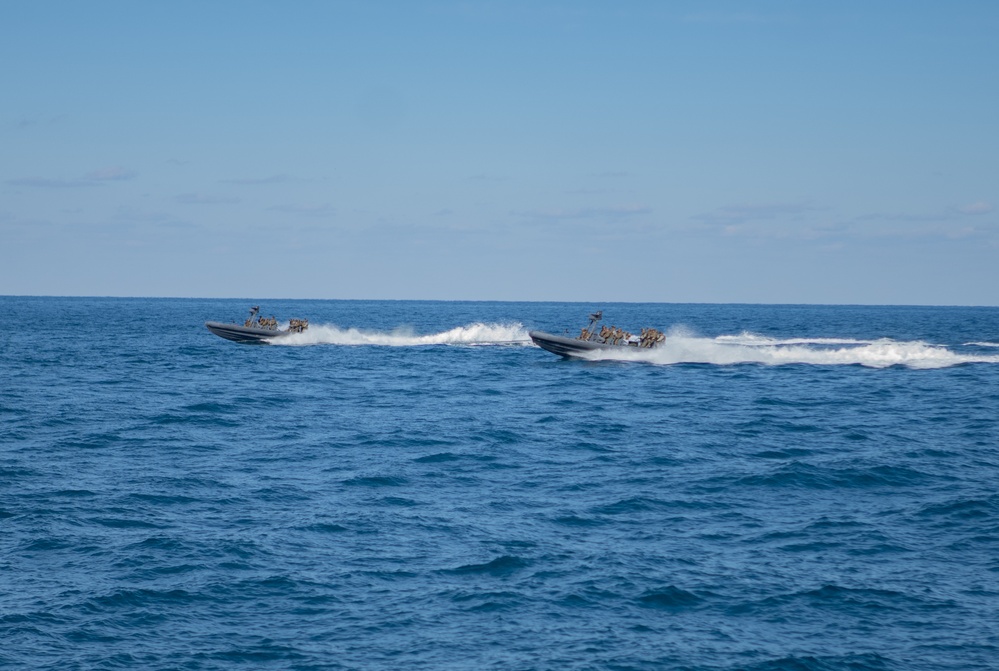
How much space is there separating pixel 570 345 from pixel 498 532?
3934 centimetres

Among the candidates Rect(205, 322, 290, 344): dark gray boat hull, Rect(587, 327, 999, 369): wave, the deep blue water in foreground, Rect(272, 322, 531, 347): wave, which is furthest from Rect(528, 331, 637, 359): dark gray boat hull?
Rect(205, 322, 290, 344): dark gray boat hull

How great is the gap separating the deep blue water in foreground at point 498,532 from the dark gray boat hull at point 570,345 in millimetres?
14159

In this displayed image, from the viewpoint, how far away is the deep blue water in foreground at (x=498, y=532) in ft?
52.1

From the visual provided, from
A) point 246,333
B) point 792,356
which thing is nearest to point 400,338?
point 246,333

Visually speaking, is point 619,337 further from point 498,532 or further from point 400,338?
point 498,532

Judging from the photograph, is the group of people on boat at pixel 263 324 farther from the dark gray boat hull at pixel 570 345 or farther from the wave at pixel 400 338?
the dark gray boat hull at pixel 570 345

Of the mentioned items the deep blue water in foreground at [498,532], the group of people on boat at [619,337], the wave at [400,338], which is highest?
the group of people on boat at [619,337]

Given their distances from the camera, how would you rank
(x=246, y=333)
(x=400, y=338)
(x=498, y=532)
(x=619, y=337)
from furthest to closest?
(x=400, y=338) → (x=246, y=333) → (x=619, y=337) → (x=498, y=532)

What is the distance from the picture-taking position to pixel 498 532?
71.9 feet

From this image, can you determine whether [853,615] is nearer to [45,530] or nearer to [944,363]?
[45,530]

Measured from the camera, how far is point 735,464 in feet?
98.6

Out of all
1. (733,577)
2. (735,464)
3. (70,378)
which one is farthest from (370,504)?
(70,378)

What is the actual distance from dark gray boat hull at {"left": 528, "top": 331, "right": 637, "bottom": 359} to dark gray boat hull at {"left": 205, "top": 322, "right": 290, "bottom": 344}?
24.8m

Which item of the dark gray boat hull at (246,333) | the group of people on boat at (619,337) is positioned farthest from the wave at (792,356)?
→ the dark gray boat hull at (246,333)
